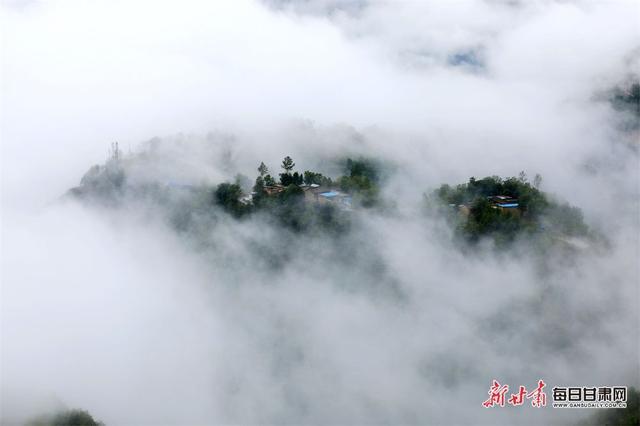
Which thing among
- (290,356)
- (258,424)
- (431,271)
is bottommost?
(258,424)

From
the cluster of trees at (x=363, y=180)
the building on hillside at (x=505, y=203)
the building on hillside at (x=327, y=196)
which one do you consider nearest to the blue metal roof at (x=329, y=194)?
the building on hillside at (x=327, y=196)

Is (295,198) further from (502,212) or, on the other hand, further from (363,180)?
(502,212)

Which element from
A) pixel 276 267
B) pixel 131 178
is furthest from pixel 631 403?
pixel 131 178

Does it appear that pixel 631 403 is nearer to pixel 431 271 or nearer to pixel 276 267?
pixel 431 271

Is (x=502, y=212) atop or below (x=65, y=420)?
atop

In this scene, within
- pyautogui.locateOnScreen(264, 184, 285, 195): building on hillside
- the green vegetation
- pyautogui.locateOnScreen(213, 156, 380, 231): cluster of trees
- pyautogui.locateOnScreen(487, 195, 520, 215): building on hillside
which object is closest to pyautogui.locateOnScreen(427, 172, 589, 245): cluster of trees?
pyautogui.locateOnScreen(487, 195, 520, 215): building on hillside

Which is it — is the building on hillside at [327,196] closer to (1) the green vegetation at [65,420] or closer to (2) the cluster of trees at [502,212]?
(2) the cluster of trees at [502,212]

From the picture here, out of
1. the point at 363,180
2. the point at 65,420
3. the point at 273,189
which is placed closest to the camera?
the point at 65,420

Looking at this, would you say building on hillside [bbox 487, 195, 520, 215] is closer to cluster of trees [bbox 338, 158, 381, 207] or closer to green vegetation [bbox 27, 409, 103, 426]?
cluster of trees [bbox 338, 158, 381, 207]

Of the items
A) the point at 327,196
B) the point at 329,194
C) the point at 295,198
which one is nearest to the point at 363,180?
the point at 329,194
